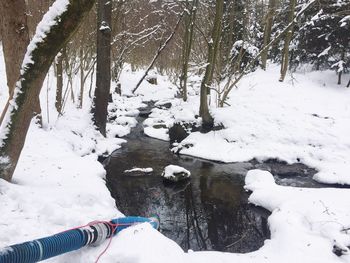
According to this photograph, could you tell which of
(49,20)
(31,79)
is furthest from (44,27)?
(31,79)

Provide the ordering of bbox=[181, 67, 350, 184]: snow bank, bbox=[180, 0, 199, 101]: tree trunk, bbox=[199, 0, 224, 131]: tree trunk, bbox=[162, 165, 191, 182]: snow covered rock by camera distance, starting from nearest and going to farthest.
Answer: bbox=[162, 165, 191, 182]: snow covered rock → bbox=[181, 67, 350, 184]: snow bank → bbox=[199, 0, 224, 131]: tree trunk → bbox=[180, 0, 199, 101]: tree trunk

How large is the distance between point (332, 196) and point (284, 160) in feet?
10.5

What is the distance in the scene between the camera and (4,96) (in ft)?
33.4

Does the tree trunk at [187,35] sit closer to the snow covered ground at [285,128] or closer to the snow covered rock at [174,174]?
the snow covered ground at [285,128]

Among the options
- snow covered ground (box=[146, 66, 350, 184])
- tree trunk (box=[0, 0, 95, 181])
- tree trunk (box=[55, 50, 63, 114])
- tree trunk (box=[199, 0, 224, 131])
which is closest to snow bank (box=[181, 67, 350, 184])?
snow covered ground (box=[146, 66, 350, 184])

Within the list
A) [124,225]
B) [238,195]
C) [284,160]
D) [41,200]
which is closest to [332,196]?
[238,195]

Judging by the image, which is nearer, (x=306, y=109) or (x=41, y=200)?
(x=41, y=200)

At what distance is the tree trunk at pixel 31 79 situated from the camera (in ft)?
11.8

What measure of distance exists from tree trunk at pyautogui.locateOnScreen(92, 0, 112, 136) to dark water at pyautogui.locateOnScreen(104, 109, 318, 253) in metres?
1.31

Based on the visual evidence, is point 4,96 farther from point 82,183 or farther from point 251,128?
point 251,128

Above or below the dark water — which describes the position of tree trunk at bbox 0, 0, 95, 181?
above

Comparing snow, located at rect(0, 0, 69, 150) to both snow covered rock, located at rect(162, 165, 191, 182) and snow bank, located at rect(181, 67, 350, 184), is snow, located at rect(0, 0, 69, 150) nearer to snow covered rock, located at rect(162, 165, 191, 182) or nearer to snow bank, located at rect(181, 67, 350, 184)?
snow covered rock, located at rect(162, 165, 191, 182)

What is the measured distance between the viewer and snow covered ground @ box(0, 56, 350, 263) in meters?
3.69

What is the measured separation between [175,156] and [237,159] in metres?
1.84
